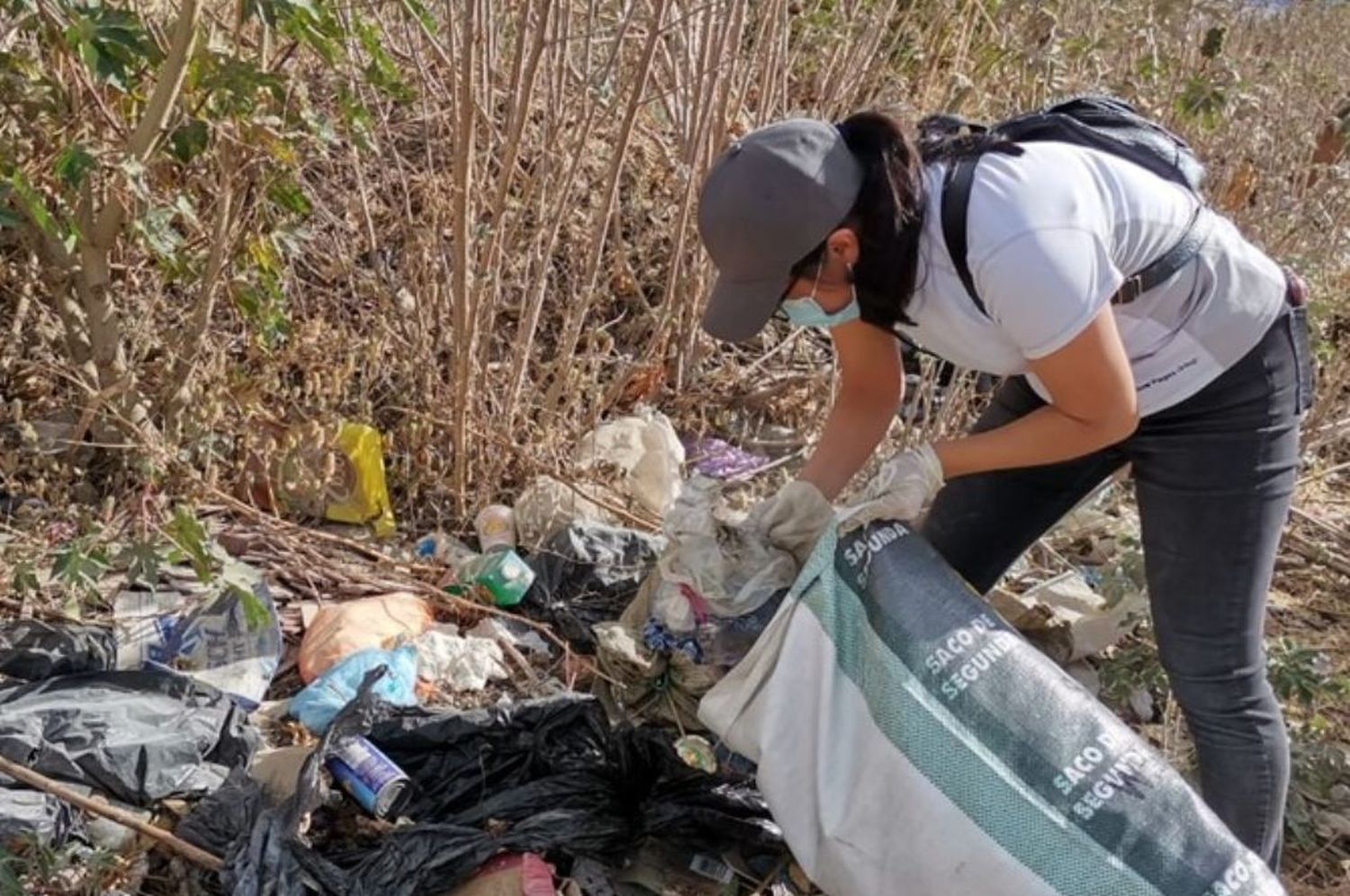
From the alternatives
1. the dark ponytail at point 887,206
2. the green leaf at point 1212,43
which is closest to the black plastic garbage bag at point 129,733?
the dark ponytail at point 887,206

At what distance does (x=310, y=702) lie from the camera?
9.12ft

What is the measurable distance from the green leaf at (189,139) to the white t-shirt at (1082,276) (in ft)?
5.70

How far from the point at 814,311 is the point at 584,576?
5.20 feet

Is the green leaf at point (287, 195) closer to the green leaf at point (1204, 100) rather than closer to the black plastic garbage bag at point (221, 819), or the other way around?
the black plastic garbage bag at point (221, 819)

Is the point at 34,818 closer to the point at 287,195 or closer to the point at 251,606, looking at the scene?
the point at 251,606

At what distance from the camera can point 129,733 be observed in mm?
2527

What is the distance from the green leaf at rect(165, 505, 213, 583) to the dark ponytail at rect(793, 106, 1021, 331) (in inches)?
50.8

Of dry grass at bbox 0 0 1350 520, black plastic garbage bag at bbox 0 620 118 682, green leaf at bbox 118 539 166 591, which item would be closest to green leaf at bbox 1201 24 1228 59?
dry grass at bbox 0 0 1350 520

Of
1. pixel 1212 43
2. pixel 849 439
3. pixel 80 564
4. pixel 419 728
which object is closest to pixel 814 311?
pixel 849 439

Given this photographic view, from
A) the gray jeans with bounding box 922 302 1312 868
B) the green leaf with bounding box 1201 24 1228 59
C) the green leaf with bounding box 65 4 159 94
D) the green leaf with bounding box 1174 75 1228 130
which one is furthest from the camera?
the green leaf with bounding box 1201 24 1228 59

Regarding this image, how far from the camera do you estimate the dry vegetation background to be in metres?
3.08

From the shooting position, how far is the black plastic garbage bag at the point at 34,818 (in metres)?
2.28

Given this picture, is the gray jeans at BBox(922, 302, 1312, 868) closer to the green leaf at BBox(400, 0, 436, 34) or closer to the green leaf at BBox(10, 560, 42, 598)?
the green leaf at BBox(400, 0, 436, 34)

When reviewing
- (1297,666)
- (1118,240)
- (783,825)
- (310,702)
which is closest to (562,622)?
(310,702)
